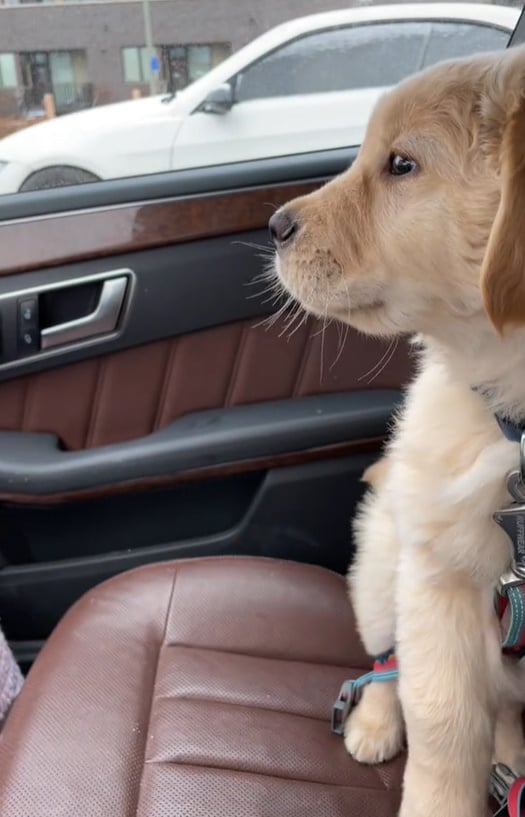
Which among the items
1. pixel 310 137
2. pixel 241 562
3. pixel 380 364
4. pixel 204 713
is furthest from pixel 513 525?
pixel 310 137

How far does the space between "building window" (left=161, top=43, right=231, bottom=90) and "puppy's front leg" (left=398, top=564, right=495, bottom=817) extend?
4.04ft

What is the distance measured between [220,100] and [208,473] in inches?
35.0

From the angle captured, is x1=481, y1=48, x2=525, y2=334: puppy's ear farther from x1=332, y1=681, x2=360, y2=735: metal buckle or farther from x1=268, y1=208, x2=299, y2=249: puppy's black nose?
x1=332, y1=681, x2=360, y2=735: metal buckle

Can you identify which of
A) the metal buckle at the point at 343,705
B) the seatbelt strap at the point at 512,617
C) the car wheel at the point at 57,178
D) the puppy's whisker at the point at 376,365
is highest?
the car wheel at the point at 57,178

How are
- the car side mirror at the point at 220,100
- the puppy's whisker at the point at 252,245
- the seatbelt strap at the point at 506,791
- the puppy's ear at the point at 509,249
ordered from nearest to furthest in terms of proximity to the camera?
the puppy's ear at the point at 509,249, the seatbelt strap at the point at 506,791, the puppy's whisker at the point at 252,245, the car side mirror at the point at 220,100

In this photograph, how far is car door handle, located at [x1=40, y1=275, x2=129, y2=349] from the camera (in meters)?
1.92

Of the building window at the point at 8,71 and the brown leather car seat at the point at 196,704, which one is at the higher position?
the building window at the point at 8,71

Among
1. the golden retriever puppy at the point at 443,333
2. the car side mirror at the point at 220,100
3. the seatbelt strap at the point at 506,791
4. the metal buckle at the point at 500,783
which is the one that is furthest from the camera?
the car side mirror at the point at 220,100

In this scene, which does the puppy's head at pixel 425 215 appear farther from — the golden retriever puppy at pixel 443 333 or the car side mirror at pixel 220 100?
the car side mirror at pixel 220 100

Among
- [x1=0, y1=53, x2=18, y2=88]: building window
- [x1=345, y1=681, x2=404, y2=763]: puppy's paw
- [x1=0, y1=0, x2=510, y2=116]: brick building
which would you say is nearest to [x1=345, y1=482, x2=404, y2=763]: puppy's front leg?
[x1=345, y1=681, x2=404, y2=763]: puppy's paw

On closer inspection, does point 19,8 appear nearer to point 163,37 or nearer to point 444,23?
point 163,37

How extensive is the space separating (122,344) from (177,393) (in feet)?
0.53

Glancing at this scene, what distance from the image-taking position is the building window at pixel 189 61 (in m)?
1.96

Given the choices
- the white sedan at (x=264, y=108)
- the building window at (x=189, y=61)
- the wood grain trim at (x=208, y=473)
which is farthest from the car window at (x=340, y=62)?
the wood grain trim at (x=208, y=473)
